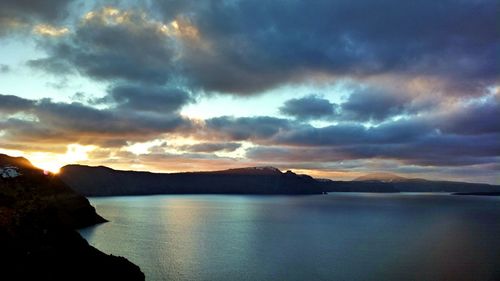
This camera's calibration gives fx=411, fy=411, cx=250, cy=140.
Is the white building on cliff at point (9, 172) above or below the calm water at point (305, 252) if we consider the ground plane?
above

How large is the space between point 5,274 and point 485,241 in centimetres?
13545

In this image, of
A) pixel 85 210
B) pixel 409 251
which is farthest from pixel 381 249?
pixel 85 210

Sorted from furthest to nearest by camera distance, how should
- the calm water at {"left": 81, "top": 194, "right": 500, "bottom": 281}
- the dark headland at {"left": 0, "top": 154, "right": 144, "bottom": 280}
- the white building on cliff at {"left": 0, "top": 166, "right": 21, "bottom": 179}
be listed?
the white building on cliff at {"left": 0, "top": 166, "right": 21, "bottom": 179} < the calm water at {"left": 81, "top": 194, "right": 500, "bottom": 281} < the dark headland at {"left": 0, "top": 154, "right": 144, "bottom": 280}

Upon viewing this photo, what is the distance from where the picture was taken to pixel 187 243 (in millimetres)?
129000

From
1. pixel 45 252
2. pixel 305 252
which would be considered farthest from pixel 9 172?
pixel 305 252

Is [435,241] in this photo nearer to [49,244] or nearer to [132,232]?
[132,232]

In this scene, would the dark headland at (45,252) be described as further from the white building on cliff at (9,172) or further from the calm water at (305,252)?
the white building on cliff at (9,172)

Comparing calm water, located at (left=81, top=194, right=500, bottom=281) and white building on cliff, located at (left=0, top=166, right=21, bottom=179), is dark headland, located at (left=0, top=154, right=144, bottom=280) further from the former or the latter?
white building on cliff, located at (left=0, top=166, right=21, bottom=179)

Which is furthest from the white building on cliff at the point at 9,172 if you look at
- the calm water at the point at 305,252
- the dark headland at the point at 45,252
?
the dark headland at the point at 45,252

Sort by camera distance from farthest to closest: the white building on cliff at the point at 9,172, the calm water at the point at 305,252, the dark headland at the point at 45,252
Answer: the white building on cliff at the point at 9,172
the calm water at the point at 305,252
the dark headland at the point at 45,252

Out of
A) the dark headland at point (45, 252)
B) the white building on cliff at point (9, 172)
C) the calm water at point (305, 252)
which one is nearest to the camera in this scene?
the dark headland at point (45, 252)

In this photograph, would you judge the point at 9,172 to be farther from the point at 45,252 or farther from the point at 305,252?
the point at 305,252

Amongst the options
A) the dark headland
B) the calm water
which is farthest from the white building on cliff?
the dark headland

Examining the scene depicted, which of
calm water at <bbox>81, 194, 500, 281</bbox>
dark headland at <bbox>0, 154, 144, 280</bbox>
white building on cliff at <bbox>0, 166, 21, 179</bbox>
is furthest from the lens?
white building on cliff at <bbox>0, 166, 21, 179</bbox>
